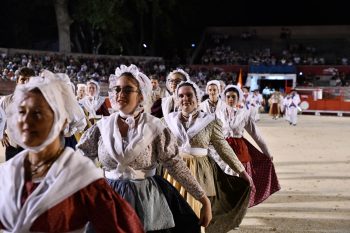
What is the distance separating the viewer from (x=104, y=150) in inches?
141

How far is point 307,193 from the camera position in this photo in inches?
351

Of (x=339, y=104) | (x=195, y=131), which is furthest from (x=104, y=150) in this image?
(x=339, y=104)

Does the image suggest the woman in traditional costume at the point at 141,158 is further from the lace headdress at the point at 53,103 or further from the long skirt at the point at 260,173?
the long skirt at the point at 260,173

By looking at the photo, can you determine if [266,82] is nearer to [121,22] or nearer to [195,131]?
[121,22]

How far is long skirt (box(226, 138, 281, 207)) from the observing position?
7398 millimetres

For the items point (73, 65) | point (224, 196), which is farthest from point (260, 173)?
point (73, 65)

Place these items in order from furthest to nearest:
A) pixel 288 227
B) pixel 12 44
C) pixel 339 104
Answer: pixel 12 44 < pixel 339 104 < pixel 288 227

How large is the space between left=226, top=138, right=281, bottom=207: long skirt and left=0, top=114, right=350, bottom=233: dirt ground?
0.97 ft

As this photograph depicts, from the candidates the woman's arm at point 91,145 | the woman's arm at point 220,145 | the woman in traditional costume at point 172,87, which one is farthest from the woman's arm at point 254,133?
the woman's arm at point 91,145

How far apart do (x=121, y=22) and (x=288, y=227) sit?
34030 mm

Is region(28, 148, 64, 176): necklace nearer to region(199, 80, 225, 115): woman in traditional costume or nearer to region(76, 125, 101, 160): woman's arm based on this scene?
region(76, 125, 101, 160): woman's arm

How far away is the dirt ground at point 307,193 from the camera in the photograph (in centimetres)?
700

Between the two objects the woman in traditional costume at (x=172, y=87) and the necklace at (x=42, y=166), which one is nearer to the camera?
the necklace at (x=42, y=166)

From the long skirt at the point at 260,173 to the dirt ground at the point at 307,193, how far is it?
0.29m
